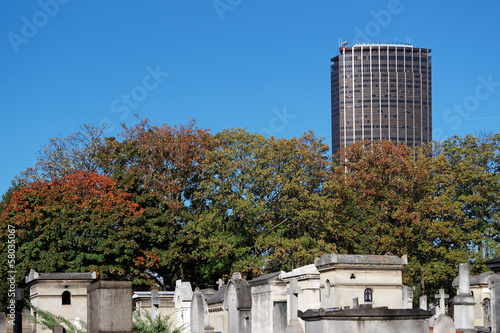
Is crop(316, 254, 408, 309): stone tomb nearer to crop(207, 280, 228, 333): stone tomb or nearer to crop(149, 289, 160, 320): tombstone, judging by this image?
crop(207, 280, 228, 333): stone tomb

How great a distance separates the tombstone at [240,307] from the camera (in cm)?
2045

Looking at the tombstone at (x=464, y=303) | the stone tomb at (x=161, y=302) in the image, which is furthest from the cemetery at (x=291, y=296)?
the stone tomb at (x=161, y=302)

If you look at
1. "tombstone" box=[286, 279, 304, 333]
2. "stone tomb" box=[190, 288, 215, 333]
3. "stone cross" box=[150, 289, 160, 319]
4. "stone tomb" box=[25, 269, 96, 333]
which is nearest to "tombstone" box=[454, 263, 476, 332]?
"tombstone" box=[286, 279, 304, 333]

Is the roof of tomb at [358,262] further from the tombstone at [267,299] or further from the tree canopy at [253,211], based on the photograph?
the tree canopy at [253,211]

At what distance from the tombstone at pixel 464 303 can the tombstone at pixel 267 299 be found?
549 centimetres

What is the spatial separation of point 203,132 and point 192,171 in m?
2.63

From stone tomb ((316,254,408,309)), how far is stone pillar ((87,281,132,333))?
13.2 meters

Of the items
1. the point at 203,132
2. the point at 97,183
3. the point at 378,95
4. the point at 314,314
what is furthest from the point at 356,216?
the point at 378,95

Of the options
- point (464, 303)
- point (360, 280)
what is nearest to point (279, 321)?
point (360, 280)

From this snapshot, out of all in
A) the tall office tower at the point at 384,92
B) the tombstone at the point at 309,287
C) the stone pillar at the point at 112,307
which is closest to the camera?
the stone pillar at the point at 112,307

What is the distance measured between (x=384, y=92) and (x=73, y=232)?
152187 millimetres

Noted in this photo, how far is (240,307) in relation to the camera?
20594 mm

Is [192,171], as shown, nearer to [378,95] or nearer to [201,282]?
[201,282]

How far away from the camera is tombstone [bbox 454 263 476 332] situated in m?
20.7
